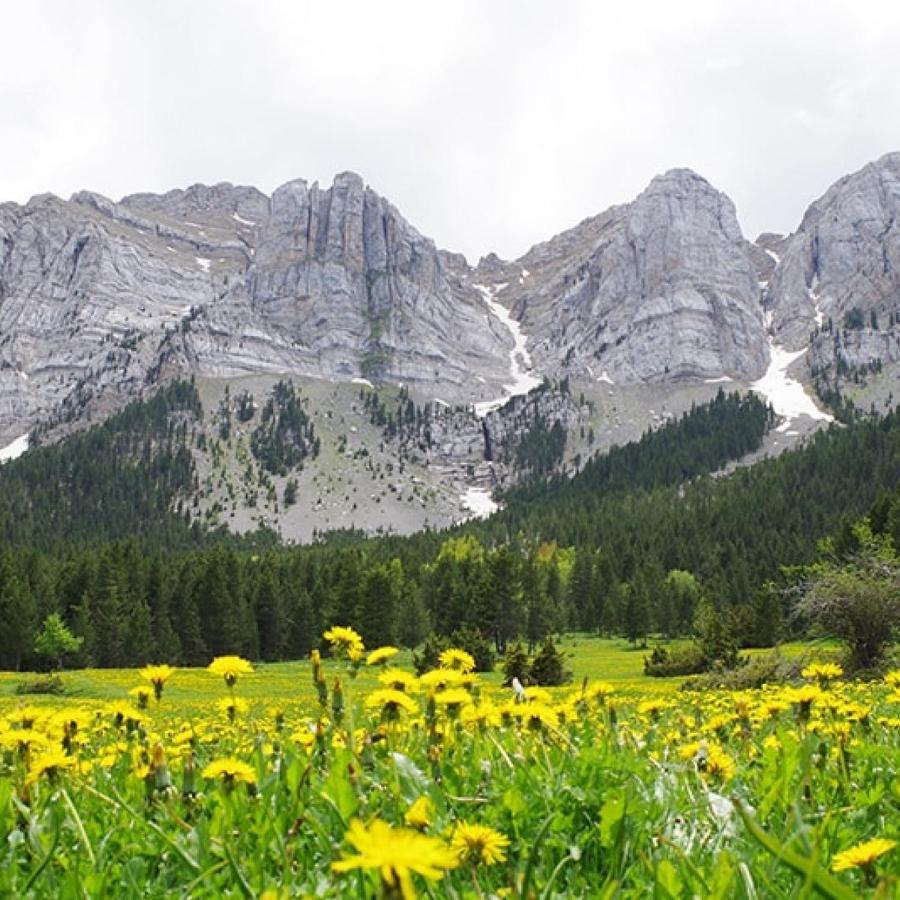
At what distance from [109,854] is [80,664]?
68.1 metres

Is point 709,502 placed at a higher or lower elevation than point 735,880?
higher

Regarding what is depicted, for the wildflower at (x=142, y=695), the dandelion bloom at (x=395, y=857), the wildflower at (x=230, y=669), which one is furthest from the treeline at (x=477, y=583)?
the dandelion bloom at (x=395, y=857)

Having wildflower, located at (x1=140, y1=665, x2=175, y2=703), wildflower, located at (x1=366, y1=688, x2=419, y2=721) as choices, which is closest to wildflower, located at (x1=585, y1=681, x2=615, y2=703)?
wildflower, located at (x1=366, y1=688, x2=419, y2=721)

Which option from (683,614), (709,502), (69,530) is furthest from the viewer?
(69,530)

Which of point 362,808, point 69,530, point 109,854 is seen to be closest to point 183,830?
point 109,854

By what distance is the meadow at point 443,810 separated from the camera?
5.46 ft

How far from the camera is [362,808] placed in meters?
2.25

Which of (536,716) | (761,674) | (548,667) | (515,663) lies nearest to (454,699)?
(536,716)

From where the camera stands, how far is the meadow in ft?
5.46

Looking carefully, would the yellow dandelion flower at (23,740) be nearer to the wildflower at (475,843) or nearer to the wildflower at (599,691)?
the wildflower at (475,843)

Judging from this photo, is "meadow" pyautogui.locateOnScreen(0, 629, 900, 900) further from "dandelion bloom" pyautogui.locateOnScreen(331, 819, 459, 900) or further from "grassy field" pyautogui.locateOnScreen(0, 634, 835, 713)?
"grassy field" pyautogui.locateOnScreen(0, 634, 835, 713)

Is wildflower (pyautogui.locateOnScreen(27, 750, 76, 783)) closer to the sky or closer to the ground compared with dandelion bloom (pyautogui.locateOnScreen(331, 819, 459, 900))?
closer to the ground

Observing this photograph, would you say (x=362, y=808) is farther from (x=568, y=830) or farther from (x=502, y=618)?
(x=502, y=618)

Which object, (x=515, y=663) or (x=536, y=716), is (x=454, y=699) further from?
(x=515, y=663)
